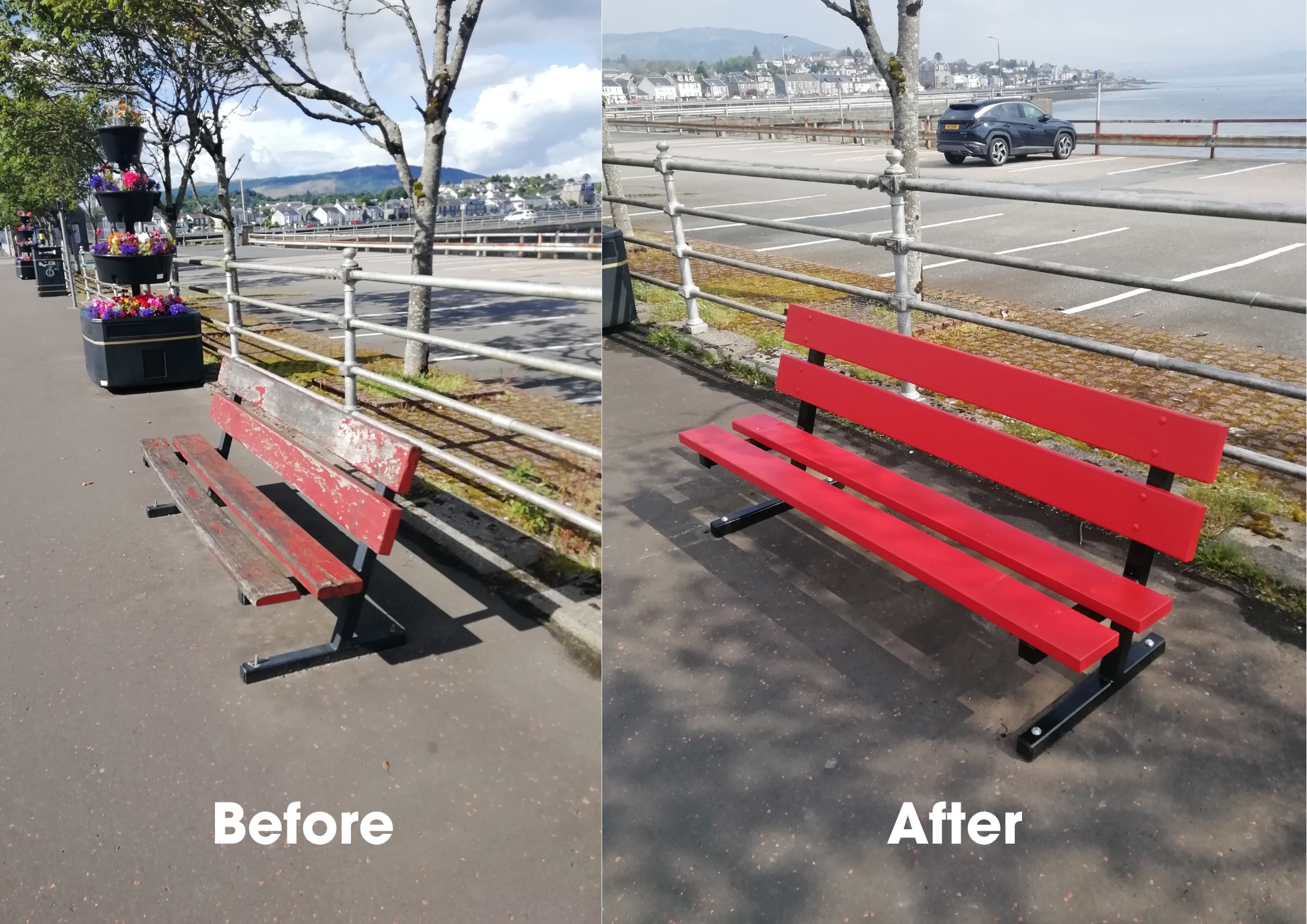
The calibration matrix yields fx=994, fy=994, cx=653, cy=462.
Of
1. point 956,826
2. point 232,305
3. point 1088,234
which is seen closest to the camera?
point 956,826

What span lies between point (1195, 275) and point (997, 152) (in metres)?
15.2

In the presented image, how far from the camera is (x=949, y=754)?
9.32 feet

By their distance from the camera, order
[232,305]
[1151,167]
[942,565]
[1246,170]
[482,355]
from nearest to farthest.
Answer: [942,565] < [482,355] < [232,305] < [1246,170] < [1151,167]

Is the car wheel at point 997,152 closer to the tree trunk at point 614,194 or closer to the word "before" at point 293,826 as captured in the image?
the tree trunk at point 614,194

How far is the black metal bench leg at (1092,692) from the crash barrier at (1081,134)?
45.0 ft


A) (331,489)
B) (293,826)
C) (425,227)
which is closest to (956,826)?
(293,826)

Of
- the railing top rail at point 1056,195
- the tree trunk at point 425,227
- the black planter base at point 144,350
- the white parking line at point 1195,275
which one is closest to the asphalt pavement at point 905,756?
the railing top rail at point 1056,195

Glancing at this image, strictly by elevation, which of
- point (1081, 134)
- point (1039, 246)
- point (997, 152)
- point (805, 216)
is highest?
point (1081, 134)

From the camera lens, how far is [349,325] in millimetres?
5293

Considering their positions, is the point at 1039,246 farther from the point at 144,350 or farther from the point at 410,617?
the point at 410,617

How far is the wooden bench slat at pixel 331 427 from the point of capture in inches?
143

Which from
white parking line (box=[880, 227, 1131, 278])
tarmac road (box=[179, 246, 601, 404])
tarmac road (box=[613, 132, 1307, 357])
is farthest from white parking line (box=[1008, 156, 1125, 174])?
tarmac road (box=[179, 246, 601, 404])

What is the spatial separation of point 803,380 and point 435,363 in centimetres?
675

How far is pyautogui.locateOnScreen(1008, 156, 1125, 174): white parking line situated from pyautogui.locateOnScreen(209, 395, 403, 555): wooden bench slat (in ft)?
65.9
